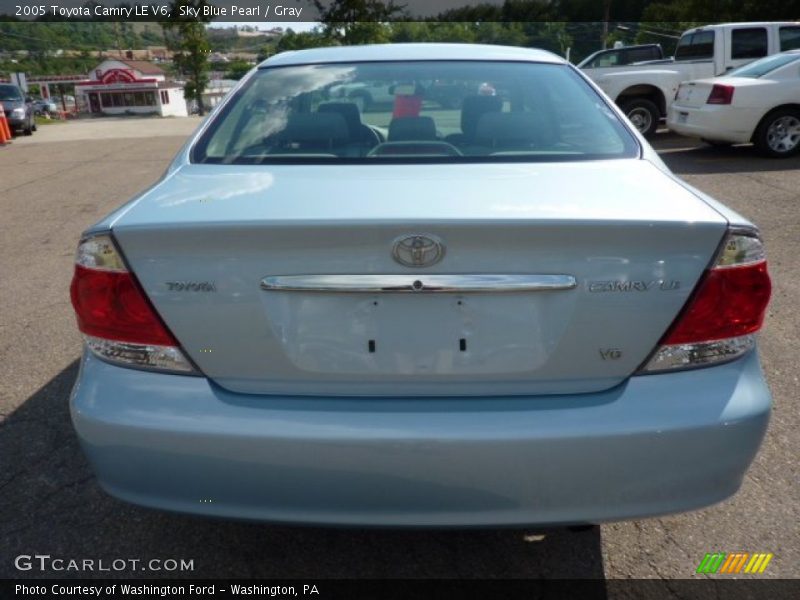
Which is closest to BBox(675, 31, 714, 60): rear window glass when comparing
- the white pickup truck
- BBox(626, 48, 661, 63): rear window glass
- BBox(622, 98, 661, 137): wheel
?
the white pickup truck

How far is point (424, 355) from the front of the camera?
5.68ft

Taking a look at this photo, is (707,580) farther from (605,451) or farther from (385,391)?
(385,391)

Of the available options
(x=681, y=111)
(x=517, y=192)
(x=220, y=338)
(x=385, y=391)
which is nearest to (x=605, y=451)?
(x=385, y=391)

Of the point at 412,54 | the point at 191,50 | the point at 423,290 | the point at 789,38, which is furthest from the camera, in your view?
the point at 191,50

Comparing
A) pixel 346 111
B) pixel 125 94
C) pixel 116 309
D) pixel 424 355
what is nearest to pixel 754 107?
pixel 346 111

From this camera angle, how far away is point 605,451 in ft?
5.58

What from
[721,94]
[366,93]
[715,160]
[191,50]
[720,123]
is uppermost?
[366,93]

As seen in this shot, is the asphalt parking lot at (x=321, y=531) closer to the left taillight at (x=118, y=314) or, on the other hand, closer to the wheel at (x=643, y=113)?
the left taillight at (x=118, y=314)

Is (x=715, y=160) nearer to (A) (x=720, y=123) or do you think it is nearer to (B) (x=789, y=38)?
(A) (x=720, y=123)

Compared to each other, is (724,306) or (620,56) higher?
(724,306)

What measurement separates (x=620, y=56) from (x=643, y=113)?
7.77 feet

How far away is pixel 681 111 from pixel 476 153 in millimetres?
9444

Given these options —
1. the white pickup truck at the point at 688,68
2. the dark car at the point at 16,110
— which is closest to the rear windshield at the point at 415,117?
the white pickup truck at the point at 688,68

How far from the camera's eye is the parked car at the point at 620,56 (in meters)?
14.4
